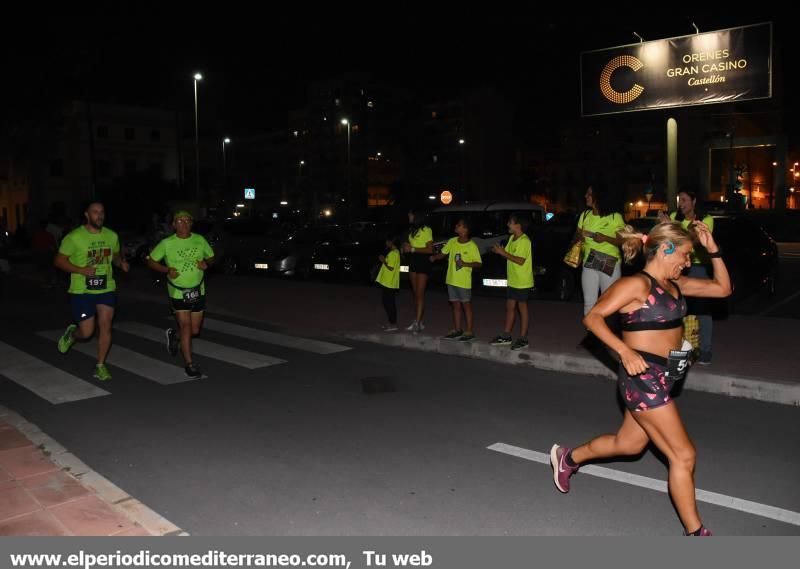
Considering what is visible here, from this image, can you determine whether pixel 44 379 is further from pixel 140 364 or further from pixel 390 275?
pixel 390 275

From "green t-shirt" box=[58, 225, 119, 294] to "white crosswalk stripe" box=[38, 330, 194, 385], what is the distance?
1.13 metres

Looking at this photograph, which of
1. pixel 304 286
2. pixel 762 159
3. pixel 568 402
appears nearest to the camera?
pixel 568 402

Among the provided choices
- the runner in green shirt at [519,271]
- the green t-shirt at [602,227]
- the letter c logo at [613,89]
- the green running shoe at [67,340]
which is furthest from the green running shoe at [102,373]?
the letter c logo at [613,89]

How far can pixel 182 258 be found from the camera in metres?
7.82

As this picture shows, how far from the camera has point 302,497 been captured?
467 centimetres

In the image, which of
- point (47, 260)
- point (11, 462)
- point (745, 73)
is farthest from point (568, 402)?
point (47, 260)

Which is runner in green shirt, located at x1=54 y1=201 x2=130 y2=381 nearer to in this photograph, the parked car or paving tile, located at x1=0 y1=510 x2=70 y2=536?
paving tile, located at x1=0 y1=510 x2=70 y2=536

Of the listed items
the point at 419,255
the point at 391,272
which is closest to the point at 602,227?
the point at 419,255

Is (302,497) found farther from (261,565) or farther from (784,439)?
(784,439)

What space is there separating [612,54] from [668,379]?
16578mm

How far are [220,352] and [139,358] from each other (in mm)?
1024

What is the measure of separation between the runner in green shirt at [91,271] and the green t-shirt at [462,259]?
4066 millimetres

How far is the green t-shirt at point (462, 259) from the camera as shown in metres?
9.49

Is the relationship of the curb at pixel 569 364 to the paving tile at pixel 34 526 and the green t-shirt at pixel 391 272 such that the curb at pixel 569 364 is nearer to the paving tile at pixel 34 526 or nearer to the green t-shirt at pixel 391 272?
the green t-shirt at pixel 391 272
